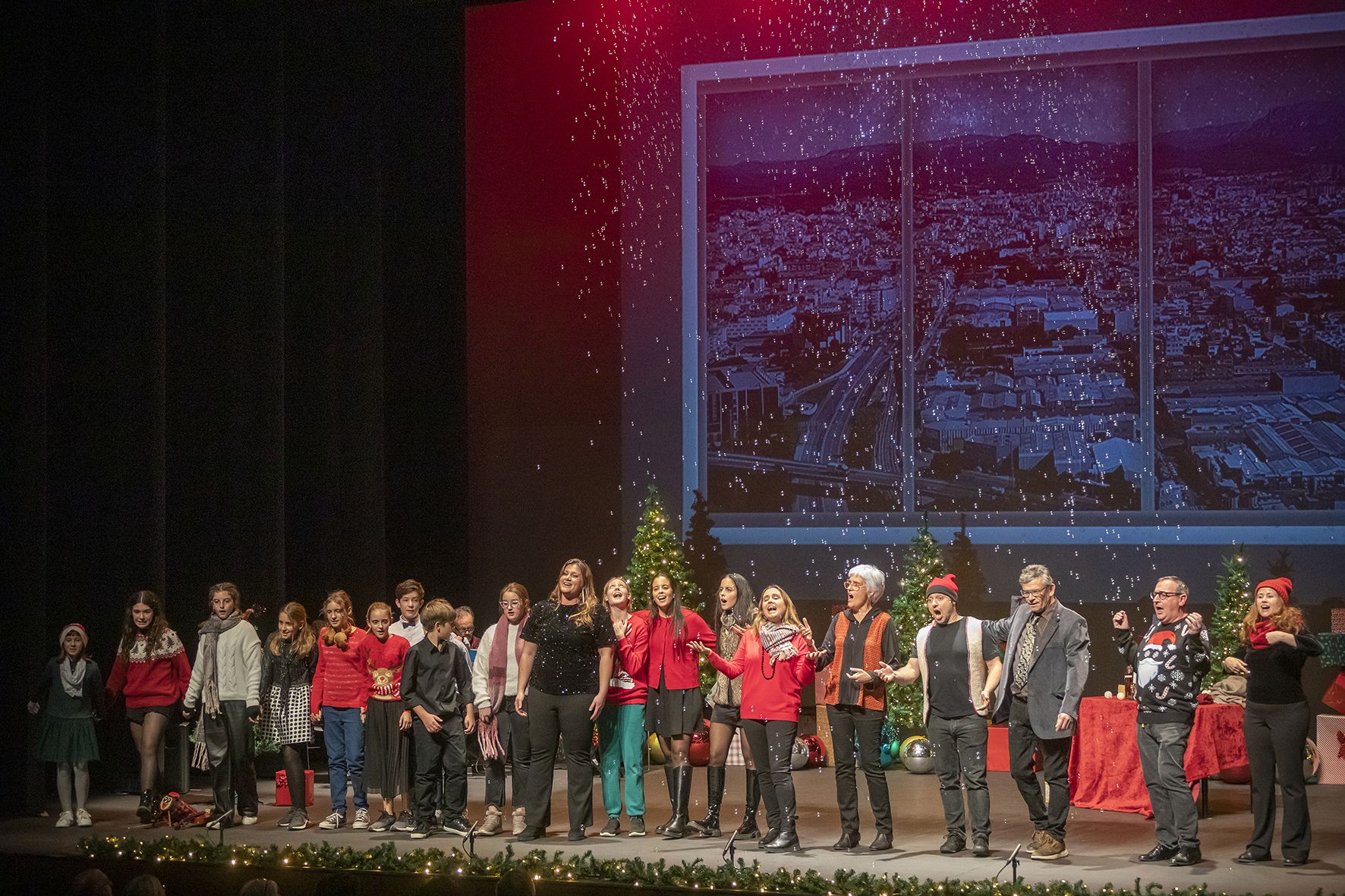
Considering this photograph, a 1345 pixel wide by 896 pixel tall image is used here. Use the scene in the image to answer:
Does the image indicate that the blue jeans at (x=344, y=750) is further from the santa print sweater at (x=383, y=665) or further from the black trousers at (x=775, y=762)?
the black trousers at (x=775, y=762)

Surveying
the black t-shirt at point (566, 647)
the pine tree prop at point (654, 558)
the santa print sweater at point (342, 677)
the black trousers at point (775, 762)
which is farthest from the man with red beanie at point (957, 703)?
the pine tree prop at point (654, 558)

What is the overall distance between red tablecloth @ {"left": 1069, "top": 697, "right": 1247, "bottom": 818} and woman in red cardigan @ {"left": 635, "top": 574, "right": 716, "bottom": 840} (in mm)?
2362

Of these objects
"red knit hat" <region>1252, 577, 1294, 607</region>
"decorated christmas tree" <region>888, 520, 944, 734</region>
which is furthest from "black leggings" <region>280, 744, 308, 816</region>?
"red knit hat" <region>1252, 577, 1294, 607</region>

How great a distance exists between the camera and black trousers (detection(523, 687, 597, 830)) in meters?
7.67

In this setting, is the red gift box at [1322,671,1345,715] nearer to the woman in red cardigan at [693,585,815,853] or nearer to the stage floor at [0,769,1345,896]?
the stage floor at [0,769,1345,896]

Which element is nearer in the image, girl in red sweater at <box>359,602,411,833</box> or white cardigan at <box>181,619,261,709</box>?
girl in red sweater at <box>359,602,411,833</box>

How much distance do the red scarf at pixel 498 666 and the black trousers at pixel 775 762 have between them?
149cm

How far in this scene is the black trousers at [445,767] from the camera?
25.9 ft

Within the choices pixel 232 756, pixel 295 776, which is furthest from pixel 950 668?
pixel 232 756

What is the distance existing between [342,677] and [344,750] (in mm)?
447

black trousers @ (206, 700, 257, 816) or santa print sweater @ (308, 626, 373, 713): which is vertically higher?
santa print sweater @ (308, 626, 373, 713)

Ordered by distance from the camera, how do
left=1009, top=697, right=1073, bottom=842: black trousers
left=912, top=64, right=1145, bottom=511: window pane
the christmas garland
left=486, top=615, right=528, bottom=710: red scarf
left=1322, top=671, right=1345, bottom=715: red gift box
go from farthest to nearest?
left=912, top=64, right=1145, bottom=511: window pane → left=1322, top=671, right=1345, bottom=715: red gift box → left=486, top=615, right=528, bottom=710: red scarf → left=1009, top=697, right=1073, bottom=842: black trousers → the christmas garland

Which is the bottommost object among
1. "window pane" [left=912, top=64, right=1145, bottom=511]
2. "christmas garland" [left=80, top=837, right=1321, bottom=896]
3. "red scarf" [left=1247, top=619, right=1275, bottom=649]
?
"christmas garland" [left=80, top=837, right=1321, bottom=896]

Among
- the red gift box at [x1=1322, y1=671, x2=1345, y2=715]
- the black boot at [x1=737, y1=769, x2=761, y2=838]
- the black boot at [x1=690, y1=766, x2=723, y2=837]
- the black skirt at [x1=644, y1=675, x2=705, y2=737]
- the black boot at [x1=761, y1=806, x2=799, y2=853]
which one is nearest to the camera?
the black boot at [x1=761, y1=806, x2=799, y2=853]
